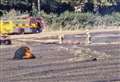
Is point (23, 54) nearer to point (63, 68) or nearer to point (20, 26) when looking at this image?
point (63, 68)

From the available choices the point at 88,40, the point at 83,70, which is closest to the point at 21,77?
the point at 83,70

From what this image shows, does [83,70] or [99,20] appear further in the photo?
[99,20]

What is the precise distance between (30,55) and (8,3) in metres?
36.0

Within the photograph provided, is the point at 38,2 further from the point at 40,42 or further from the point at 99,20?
the point at 40,42

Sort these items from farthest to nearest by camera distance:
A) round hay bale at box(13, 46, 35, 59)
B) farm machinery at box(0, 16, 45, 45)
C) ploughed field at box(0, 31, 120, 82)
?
farm machinery at box(0, 16, 45, 45) < round hay bale at box(13, 46, 35, 59) < ploughed field at box(0, 31, 120, 82)

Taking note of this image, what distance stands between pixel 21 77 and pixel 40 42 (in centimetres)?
1914

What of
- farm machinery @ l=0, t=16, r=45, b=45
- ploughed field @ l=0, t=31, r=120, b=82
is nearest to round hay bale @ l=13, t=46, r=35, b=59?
ploughed field @ l=0, t=31, r=120, b=82

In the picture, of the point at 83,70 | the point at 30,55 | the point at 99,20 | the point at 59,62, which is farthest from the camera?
the point at 99,20

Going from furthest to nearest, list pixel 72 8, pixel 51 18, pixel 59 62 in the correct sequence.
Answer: pixel 72 8 < pixel 51 18 < pixel 59 62

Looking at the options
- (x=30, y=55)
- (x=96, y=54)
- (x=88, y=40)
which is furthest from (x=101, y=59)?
(x=88, y=40)

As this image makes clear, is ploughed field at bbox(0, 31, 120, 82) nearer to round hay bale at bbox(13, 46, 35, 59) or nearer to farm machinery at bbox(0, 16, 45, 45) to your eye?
round hay bale at bbox(13, 46, 35, 59)

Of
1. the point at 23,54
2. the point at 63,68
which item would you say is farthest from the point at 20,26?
the point at 63,68

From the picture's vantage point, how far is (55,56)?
84.6ft

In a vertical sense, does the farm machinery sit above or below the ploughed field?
below
